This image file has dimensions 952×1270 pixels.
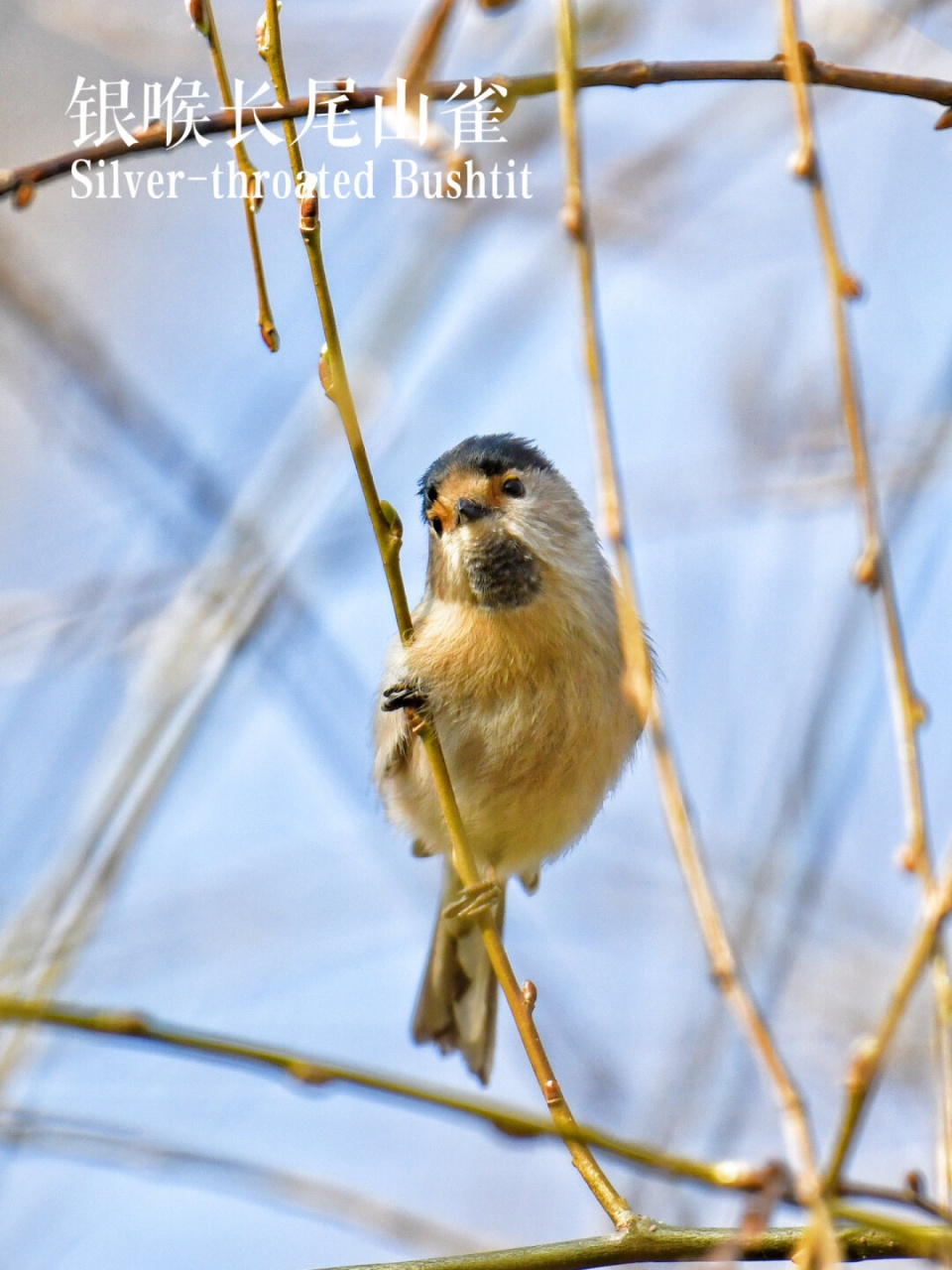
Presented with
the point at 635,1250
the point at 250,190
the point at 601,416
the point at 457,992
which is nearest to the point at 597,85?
the point at 250,190

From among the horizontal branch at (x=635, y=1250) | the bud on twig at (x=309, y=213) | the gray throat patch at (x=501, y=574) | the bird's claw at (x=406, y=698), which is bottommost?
the horizontal branch at (x=635, y=1250)

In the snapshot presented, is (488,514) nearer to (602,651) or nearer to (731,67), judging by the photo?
(602,651)

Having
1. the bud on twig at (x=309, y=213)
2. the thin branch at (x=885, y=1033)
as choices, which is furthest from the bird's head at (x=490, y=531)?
the thin branch at (x=885, y=1033)

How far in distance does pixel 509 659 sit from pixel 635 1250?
183 centimetres

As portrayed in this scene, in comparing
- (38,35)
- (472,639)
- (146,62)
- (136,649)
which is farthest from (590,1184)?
(38,35)

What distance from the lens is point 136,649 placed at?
14.0ft

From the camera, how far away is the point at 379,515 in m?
2.40

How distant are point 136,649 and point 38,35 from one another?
188 inches

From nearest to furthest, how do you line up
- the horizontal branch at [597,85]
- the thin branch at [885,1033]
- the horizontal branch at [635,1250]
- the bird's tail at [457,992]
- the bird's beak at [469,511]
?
the thin branch at [885,1033] → the horizontal branch at [635,1250] → the horizontal branch at [597,85] → the bird's beak at [469,511] → the bird's tail at [457,992]

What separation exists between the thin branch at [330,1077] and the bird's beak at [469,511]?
2.21m

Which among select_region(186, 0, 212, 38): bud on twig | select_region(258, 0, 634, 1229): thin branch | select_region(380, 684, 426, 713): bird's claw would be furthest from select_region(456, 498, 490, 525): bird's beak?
select_region(186, 0, 212, 38): bud on twig

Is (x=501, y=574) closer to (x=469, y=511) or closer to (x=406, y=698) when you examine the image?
(x=469, y=511)

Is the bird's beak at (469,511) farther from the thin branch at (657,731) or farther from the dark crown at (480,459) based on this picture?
the thin branch at (657,731)

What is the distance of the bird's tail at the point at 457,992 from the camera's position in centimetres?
470
